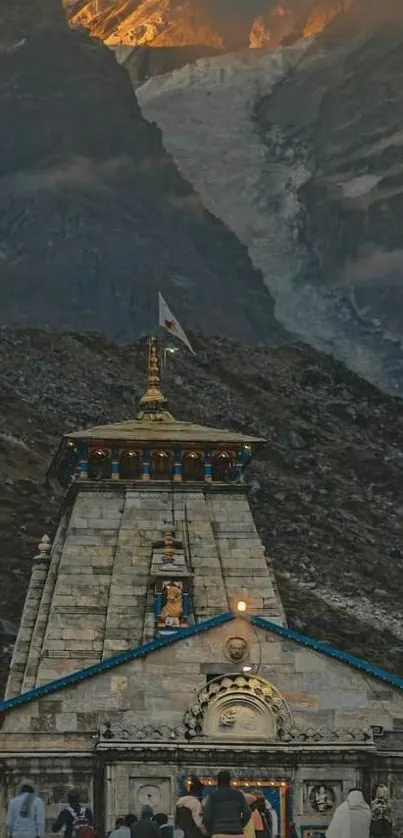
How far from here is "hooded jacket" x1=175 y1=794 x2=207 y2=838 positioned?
42.4 meters

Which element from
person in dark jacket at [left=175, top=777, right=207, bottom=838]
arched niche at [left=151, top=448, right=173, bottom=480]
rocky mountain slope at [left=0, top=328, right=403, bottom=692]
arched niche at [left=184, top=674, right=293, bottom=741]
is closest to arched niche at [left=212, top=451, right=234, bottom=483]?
arched niche at [left=151, top=448, right=173, bottom=480]

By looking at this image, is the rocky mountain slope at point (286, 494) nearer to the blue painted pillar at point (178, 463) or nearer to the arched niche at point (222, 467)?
the arched niche at point (222, 467)

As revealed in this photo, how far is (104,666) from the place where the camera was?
62.4m

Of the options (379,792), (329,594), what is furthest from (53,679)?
(329,594)

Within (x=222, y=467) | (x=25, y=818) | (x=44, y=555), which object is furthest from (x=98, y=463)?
(x=25, y=818)

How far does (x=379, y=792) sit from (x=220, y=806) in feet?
66.0

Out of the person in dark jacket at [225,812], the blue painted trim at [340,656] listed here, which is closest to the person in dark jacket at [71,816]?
the blue painted trim at [340,656]

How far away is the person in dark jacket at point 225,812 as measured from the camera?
4125 centimetres

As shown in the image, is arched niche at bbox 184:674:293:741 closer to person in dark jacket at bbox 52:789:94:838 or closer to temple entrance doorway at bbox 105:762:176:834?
temple entrance doorway at bbox 105:762:176:834

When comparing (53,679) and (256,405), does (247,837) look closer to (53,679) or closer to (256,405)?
(53,679)

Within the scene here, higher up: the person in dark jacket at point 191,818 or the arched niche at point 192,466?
the arched niche at point 192,466

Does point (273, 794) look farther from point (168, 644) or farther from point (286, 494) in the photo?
point (286, 494)

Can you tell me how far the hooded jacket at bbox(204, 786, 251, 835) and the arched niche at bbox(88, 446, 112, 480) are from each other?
31.0m

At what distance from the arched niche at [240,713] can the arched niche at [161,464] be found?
12004mm
